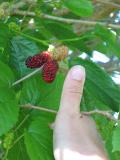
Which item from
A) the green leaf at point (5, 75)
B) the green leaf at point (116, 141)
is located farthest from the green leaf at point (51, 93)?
the green leaf at point (116, 141)

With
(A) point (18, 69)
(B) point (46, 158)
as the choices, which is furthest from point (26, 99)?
(B) point (46, 158)

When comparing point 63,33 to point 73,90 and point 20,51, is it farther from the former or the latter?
point 73,90

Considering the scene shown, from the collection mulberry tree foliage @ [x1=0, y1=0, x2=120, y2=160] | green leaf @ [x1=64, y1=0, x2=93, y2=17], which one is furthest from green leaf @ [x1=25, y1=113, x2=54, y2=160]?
green leaf @ [x1=64, y1=0, x2=93, y2=17]

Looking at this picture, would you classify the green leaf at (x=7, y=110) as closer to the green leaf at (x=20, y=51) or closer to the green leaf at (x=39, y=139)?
the green leaf at (x=39, y=139)

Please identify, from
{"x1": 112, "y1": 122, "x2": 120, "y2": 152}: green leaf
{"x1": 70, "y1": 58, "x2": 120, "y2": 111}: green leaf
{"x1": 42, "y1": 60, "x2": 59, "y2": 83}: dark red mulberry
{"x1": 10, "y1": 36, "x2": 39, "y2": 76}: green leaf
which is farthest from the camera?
{"x1": 10, "y1": 36, "x2": 39, "y2": 76}: green leaf

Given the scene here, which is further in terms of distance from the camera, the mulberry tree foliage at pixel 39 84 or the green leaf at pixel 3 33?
the green leaf at pixel 3 33

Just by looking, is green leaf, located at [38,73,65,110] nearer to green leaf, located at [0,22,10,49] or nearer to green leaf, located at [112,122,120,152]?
green leaf, located at [0,22,10,49]
